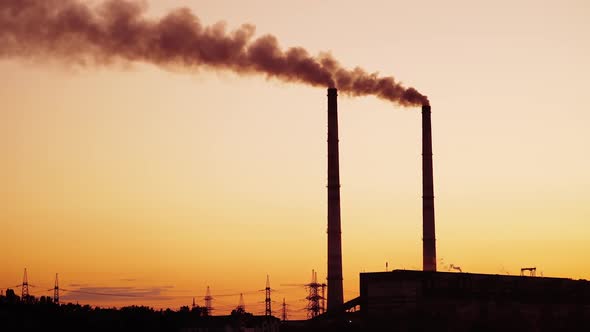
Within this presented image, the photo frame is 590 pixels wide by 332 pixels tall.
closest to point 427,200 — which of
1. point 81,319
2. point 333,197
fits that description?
point 333,197

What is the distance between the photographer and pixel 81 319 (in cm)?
10344

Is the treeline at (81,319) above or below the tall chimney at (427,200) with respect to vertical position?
below

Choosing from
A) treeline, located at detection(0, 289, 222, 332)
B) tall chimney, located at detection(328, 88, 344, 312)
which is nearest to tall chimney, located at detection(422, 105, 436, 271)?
tall chimney, located at detection(328, 88, 344, 312)

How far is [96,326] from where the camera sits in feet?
326

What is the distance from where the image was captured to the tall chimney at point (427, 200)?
9062 centimetres

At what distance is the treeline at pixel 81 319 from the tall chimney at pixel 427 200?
1231 inches

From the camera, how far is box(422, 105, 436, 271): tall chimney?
90.6 meters

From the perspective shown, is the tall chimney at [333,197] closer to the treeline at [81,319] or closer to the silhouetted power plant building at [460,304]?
the silhouetted power plant building at [460,304]

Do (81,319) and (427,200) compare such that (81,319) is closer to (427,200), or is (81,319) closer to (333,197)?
(333,197)

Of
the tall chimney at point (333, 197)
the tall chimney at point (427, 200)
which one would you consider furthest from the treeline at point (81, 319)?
the tall chimney at point (427, 200)

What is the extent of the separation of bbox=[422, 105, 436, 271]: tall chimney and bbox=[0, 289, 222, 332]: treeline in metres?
31.3

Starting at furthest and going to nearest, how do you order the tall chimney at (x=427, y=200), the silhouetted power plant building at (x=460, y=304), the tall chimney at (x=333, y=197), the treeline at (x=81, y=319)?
the treeline at (x=81, y=319) → the tall chimney at (x=427, y=200) → the silhouetted power plant building at (x=460, y=304) → the tall chimney at (x=333, y=197)

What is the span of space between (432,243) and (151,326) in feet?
107

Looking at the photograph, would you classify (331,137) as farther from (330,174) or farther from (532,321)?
(532,321)
